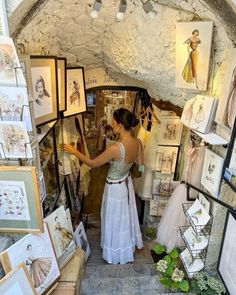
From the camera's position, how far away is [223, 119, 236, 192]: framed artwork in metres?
1.56

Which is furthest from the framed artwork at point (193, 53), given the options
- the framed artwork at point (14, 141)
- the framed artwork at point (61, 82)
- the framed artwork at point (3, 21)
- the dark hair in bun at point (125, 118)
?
the framed artwork at point (14, 141)

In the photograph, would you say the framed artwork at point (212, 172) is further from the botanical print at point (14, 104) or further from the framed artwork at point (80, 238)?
the framed artwork at point (80, 238)

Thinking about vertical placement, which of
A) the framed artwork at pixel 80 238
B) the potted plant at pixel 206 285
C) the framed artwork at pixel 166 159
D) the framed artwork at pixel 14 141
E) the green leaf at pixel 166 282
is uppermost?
the framed artwork at pixel 14 141

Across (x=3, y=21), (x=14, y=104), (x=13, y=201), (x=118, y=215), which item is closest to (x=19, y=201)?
(x=13, y=201)

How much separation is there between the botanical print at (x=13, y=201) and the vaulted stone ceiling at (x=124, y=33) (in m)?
0.76

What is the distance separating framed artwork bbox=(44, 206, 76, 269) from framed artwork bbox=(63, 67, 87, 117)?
869 millimetres

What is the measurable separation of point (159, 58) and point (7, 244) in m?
1.65

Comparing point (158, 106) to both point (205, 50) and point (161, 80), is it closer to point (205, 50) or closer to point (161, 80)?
point (161, 80)

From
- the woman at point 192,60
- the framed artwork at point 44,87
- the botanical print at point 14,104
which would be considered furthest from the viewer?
the woman at point 192,60


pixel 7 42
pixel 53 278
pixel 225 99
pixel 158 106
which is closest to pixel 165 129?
pixel 158 106

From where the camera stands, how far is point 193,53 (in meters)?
1.88

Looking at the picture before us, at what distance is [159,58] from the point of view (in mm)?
2188

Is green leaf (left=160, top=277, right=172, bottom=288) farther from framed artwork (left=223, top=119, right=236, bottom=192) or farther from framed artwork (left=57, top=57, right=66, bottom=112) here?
framed artwork (left=57, top=57, right=66, bottom=112)

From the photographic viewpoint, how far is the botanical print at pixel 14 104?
4.42ft
